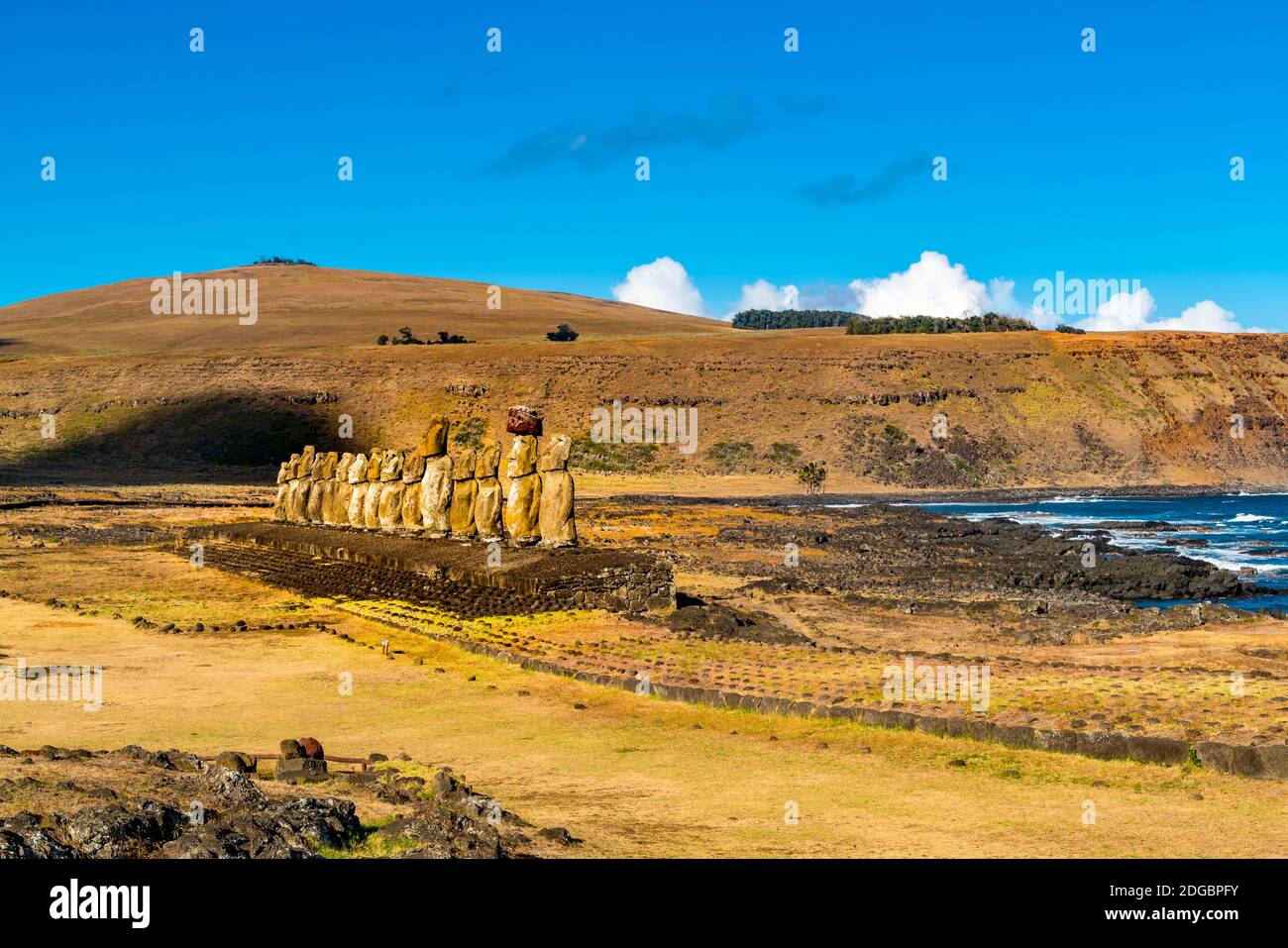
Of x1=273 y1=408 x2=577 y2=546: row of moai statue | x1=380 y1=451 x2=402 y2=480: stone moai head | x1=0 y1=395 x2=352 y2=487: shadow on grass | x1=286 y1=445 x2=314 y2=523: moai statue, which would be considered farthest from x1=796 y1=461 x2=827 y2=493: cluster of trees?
x1=380 y1=451 x2=402 y2=480: stone moai head

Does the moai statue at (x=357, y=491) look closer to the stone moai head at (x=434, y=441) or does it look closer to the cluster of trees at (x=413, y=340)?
the stone moai head at (x=434, y=441)

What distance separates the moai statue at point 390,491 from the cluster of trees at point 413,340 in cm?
9578

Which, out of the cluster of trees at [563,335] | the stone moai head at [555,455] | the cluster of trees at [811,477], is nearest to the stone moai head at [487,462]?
the stone moai head at [555,455]

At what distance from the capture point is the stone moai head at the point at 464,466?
3244 cm

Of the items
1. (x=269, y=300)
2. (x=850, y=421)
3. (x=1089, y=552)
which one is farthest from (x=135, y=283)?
(x=1089, y=552)

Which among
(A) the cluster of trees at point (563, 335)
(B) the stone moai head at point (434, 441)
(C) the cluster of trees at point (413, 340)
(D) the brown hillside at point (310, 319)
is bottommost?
(B) the stone moai head at point (434, 441)

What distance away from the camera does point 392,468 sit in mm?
36531

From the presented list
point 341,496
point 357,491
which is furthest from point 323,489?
point 357,491

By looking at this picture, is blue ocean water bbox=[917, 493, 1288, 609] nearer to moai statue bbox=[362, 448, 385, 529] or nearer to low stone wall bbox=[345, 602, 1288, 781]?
low stone wall bbox=[345, 602, 1288, 781]

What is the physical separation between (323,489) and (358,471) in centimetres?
242

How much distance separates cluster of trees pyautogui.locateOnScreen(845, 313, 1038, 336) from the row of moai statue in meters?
108

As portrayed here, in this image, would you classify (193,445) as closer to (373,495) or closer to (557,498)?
(373,495)

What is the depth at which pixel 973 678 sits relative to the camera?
18469 millimetres
